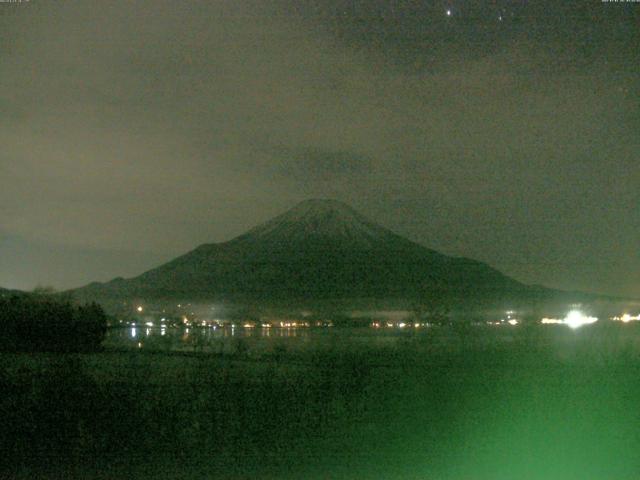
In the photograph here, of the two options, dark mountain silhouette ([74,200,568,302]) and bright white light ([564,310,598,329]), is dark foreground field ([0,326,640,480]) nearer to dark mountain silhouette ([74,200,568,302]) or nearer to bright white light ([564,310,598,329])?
bright white light ([564,310,598,329])

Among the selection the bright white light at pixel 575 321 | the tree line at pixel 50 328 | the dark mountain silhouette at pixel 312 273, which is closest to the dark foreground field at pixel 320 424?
the bright white light at pixel 575 321

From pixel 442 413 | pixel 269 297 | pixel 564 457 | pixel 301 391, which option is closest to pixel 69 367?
pixel 301 391

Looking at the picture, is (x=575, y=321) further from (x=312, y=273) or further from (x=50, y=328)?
(x=312, y=273)

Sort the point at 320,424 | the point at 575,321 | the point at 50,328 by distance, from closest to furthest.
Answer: the point at 320,424 < the point at 50,328 < the point at 575,321

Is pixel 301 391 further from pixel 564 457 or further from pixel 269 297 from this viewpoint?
pixel 269 297

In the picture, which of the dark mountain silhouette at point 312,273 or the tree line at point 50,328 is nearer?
the tree line at point 50,328

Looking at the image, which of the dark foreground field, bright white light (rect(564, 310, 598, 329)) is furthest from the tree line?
the dark foreground field

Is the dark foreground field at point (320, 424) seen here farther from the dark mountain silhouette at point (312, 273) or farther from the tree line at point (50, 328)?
the dark mountain silhouette at point (312, 273)

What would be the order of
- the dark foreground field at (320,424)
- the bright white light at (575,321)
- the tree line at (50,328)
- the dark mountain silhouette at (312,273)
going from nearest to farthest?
the dark foreground field at (320,424), the bright white light at (575,321), the tree line at (50,328), the dark mountain silhouette at (312,273)

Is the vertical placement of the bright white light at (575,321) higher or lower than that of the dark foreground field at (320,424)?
higher

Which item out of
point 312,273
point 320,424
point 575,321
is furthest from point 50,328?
point 312,273
